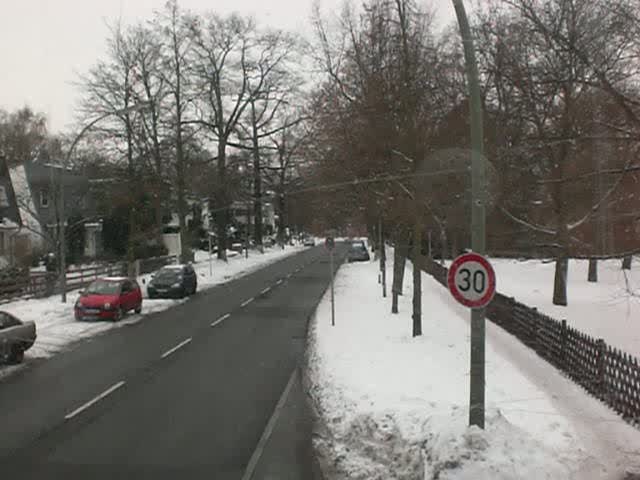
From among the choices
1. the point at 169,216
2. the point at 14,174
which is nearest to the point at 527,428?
the point at 14,174

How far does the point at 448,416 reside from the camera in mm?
8578

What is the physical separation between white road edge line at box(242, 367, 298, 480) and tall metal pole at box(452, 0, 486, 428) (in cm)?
253

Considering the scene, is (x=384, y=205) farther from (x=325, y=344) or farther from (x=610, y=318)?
(x=610, y=318)

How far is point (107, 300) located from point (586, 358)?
15.9 metres

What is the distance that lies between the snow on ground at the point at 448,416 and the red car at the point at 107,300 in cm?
881

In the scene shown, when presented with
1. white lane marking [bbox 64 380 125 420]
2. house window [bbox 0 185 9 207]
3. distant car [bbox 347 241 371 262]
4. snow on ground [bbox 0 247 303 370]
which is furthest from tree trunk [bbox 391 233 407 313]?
distant car [bbox 347 241 371 262]

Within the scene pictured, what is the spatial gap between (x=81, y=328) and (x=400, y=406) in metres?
14.0

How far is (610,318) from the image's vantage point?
20.4 metres

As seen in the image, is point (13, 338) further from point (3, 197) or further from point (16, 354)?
point (3, 197)

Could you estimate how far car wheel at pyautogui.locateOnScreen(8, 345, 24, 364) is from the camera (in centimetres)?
1475

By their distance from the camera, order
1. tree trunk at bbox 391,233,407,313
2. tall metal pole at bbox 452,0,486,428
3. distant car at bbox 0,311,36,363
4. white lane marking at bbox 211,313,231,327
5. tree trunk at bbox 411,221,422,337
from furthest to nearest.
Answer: tree trunk at bbox 391,233,407,313 < white lane marking at bbox 211,313,231,327 < tree trunk at bbox 411,221,422,337 < distant car at bbox 0,311,36,363 < tall metal pole at bbox 452,0,486,428

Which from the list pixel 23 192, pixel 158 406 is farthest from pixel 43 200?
pixel 158 406

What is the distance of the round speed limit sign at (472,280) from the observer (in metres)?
7.53

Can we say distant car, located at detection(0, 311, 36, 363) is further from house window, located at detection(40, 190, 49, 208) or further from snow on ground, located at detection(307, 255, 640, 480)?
house window, located at detection(40, 190, 49, 208)
